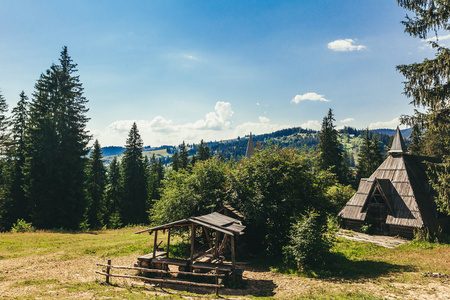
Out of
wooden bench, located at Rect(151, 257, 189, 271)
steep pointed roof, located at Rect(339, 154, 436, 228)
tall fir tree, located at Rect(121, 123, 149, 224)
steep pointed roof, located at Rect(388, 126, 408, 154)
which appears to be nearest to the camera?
wooden bench, located at Rect(151, 257, 189, 271)

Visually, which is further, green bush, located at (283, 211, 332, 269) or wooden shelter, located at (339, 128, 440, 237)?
wooden shelter, located at (339, 128, 440, 237)

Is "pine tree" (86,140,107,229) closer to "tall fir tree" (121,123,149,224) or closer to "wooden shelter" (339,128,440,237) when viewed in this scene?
"tall fir tree" (121,123,149,224)

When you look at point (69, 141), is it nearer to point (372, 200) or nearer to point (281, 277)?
point (281, 277)

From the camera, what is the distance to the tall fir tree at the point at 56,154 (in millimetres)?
32594

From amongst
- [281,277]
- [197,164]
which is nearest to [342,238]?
A: [281,277]

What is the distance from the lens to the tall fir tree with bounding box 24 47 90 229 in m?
32.6

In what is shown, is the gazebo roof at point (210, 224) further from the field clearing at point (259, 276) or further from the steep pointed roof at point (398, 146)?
the steep pointed roof at point (398, 146)

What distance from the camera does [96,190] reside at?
48.9 meters

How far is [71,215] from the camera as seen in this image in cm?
3434

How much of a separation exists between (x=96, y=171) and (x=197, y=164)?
3516 centimetres

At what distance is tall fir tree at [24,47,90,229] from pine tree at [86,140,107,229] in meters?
10.6

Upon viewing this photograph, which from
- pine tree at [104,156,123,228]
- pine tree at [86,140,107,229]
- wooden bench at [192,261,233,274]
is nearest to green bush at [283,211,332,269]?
wooden bench at [192,261,233,274]

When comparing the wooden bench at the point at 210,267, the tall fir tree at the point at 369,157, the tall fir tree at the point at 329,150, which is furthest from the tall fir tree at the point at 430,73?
the tall fir tree at the point at 369,157

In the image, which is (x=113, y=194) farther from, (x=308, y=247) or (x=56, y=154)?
(x=308, y=247)
